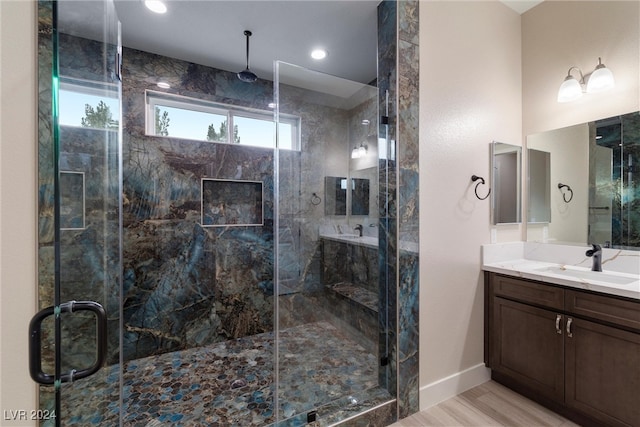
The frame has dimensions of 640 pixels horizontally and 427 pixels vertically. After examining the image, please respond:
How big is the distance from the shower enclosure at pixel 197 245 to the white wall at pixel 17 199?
0.03m

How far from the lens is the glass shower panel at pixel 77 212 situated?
2.30 feet

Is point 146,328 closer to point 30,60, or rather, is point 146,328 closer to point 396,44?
point 30,60

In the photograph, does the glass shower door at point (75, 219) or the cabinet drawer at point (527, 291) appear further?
the cabinet drawer at point (527, 291)

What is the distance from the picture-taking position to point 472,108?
6.97 ft

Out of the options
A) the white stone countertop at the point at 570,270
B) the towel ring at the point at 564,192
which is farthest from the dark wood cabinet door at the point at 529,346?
the towel ring at the point at 564,192

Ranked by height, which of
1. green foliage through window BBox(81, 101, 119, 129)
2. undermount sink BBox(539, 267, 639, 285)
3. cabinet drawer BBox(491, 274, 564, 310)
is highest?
green foliage through window BBox(81, 101, 119, 129)

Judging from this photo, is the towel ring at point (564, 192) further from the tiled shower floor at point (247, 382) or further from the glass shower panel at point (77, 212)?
the glass shower panel at point (77, 212)

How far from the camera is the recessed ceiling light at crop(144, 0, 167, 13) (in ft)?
6.40

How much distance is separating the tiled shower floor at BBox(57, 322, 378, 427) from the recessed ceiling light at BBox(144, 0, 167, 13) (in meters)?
2.64

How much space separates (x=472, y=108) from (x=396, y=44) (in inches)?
33.7

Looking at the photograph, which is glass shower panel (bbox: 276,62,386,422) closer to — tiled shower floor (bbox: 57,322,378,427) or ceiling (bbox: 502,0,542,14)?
tiled shower floor (bbox: 57,322,378,427)

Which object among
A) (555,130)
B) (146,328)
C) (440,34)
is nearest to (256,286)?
(146,328)

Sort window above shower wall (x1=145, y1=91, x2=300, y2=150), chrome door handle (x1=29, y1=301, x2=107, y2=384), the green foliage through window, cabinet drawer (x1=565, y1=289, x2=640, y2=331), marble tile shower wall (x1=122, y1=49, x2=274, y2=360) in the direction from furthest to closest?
window above shower wall (x1=145, y1=91, x2=300, y2=150) → marble tile shower wall (x1=122, y1=49, x2=274, y2=360) → cabinet drawer (x1=565, y1=289, x2=640, y2=331) → the green foliage through window → chrome door handle (x1=29, y1=301, x2=107, y2=384)

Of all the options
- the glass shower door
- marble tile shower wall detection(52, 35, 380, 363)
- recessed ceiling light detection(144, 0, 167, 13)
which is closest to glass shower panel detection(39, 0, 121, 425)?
the glass shower door
